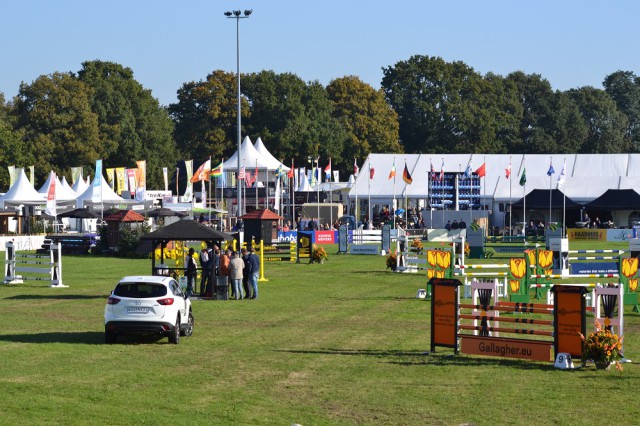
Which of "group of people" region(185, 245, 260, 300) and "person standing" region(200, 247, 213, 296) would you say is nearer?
"group of people" region(185, 245, 260, 300)

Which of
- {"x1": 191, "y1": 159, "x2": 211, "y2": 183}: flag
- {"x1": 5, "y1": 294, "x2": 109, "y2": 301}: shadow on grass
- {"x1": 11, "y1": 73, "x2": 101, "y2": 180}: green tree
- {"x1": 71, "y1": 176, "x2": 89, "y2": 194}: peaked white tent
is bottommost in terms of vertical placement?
{"x1": 5, "y1": 294, "x2": 109, "y2": 301}: shadow on grass

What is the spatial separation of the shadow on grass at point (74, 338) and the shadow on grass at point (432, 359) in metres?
4.05

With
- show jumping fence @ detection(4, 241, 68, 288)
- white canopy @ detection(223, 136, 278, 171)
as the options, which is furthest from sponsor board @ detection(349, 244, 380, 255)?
white canopy @ detection(223, 136, 278, 171)

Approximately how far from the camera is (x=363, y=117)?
137 meters

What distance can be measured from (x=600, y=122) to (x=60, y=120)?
73495 mm

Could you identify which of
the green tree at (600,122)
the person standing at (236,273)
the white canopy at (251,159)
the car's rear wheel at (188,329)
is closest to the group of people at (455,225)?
the white canopy at (251,159)

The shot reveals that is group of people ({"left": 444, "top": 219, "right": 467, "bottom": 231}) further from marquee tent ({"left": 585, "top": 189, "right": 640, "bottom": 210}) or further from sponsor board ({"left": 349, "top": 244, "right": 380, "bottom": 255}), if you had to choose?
sponsor board ({"left": 349, "top": 244, "right": 380, "bottom": 255})

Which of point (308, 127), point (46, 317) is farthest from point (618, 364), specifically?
point (308, 127)

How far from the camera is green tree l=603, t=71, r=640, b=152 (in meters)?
161

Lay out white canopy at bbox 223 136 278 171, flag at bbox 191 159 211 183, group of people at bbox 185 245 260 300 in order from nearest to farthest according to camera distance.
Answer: group of people at bbox 185 245 260 300 → flag at bbox 191 159 211 183 → white canopy at bbox 223 136 278 171

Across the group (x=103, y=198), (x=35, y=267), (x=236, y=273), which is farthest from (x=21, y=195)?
(x=236, y=273)

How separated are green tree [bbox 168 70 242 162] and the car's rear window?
10367 cm

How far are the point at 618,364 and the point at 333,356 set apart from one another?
545 centimetres

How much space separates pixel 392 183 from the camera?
9019 cm
